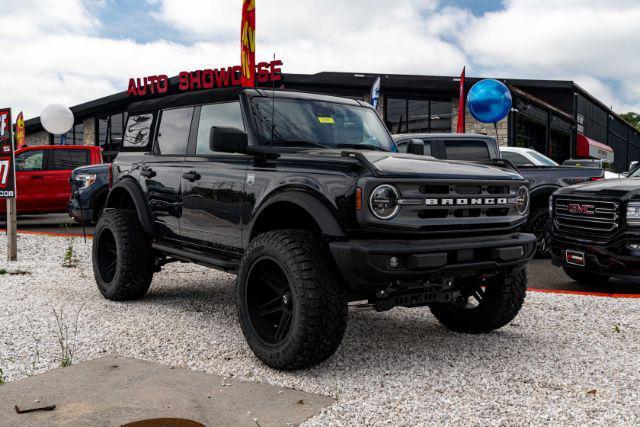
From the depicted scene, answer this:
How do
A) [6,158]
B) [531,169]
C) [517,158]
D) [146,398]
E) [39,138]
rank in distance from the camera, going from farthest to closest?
1. [39,138]
2. [517,158]
3. [531,169]
4. [6,158]
5. [146,398]

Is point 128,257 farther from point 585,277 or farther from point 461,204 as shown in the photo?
point 585,277

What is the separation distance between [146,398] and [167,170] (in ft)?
8.02

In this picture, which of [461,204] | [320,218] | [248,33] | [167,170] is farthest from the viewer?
[248,33]

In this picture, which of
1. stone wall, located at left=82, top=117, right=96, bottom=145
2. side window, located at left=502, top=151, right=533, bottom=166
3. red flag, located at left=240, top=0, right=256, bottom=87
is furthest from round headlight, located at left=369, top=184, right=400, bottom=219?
stone wall, located at left=82, top=117, right=96, bottom=145

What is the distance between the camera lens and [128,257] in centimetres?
578

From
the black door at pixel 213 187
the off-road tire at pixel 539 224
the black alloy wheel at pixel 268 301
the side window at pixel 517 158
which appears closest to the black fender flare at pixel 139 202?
the black door at pixel 213 187

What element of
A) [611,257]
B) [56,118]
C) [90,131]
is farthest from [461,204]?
[90,131]

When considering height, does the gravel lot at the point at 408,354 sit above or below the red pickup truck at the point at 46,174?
below

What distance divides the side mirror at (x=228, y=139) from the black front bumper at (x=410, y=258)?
1.09 meters

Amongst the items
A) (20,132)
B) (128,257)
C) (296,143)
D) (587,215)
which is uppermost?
(20,132)

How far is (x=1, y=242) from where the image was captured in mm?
11281

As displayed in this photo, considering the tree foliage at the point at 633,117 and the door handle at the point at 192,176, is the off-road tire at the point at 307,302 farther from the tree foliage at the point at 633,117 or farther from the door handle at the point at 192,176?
the tree foliage at the point at 633,117

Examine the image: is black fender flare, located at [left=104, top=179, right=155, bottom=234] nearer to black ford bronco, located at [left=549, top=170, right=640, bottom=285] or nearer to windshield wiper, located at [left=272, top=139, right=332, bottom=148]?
windshield wiper, located at [left=272, top=139, right=332, bottom=148]

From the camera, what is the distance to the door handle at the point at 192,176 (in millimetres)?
4941
